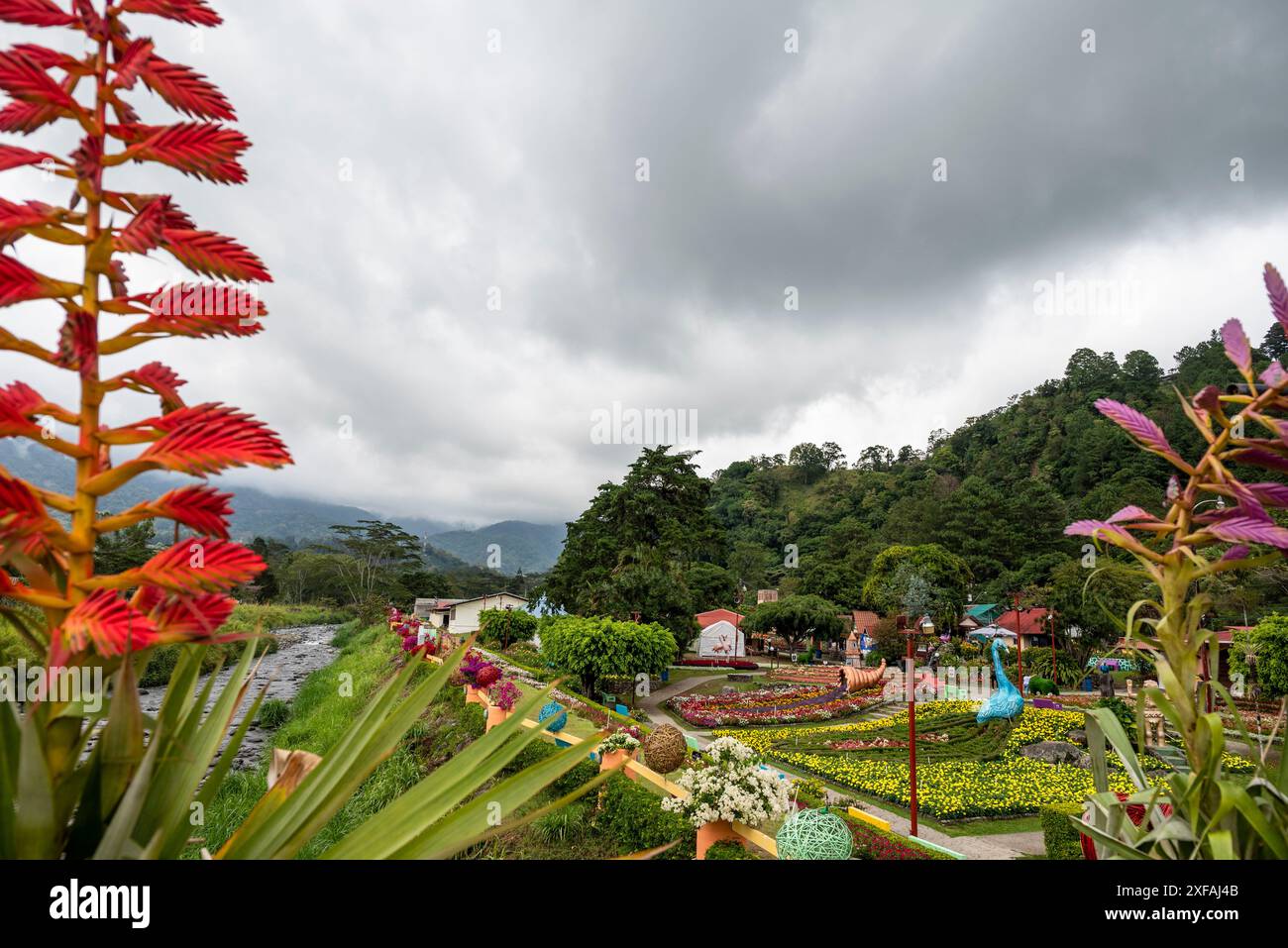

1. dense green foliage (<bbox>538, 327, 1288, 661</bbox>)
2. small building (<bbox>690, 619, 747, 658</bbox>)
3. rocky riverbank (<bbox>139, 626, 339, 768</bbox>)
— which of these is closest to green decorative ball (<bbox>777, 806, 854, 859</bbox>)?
dense green foliage (<bbox>538, 327, 1288, 661</bbox>)

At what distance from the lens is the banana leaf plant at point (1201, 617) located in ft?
2.62

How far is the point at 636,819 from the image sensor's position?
691cm

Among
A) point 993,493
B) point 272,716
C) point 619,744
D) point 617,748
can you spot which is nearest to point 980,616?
point 993,493

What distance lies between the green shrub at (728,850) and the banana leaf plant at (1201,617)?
525cm

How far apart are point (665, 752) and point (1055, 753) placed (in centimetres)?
984

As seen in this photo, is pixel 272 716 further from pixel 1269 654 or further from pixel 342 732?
pixel 1269 654

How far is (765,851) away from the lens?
5.64m

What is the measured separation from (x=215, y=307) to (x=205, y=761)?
70 cm

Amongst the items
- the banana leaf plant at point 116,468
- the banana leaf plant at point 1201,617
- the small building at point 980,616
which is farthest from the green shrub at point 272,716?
the small building at point 980,616

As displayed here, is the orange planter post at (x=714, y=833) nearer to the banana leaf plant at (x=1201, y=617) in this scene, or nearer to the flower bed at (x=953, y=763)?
the banana leaf plant at (x=1201, y=617)

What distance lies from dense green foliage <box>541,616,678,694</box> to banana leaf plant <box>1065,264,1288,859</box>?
57.6 ft

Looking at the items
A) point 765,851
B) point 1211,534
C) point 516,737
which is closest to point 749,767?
point 765,851
